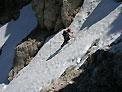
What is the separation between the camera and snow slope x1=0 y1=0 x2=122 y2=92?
16734 mm

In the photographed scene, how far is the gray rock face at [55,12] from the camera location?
23.7m

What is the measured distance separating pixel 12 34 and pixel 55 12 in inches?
357

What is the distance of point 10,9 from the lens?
3759 centimetres

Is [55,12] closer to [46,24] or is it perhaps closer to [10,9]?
[46,24]

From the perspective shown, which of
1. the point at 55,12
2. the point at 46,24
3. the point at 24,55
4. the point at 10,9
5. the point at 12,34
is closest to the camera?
the point at 24,55

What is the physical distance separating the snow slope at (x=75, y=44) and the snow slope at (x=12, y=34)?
6.56 metres

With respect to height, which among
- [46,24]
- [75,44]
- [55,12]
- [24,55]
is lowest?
[24,55]

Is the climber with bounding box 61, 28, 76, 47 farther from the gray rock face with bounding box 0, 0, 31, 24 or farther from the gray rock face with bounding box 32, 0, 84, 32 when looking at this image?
the gray rock face with bounding box 0, 0, 31, 24

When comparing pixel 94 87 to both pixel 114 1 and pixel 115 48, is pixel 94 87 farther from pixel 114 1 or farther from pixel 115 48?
pixel 114 1

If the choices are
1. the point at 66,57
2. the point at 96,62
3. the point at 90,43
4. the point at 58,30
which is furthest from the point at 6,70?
the point at 96,62

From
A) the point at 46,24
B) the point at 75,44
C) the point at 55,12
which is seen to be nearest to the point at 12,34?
the point at 46,24

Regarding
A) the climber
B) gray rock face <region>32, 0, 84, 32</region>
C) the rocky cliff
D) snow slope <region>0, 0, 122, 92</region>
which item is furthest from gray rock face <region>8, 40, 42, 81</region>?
the climber

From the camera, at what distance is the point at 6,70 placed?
88.9 ft

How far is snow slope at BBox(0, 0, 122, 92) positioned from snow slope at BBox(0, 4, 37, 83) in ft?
21.5
